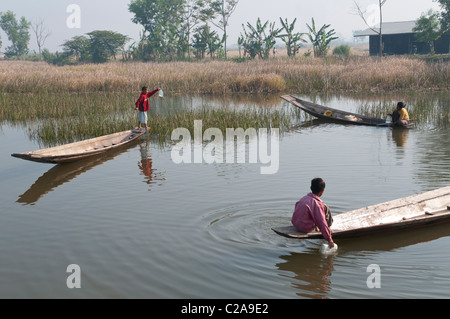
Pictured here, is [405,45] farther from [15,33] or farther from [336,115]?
[15,33]

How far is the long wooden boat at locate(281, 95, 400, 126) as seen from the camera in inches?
560

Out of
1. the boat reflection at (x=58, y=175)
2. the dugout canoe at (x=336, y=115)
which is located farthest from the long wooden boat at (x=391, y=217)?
the dugout canoe at (x=336, y=115)

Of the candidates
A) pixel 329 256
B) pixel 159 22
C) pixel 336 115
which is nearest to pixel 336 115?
pixel 336 115

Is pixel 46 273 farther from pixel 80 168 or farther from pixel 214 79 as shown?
pixel 214 79

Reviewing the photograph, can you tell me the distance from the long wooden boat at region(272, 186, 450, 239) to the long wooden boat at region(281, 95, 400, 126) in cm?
735

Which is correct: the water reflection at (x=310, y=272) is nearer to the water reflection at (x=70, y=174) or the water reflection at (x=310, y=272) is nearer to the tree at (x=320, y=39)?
the water reflection at (x=70, y=174)

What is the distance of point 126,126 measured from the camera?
535 inches

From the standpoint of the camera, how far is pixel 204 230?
6.20m

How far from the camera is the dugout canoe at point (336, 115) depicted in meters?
14.2

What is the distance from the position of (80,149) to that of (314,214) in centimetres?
665

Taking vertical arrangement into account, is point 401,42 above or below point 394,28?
below

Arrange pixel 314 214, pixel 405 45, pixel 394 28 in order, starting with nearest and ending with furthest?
pixel 314 214 < pixel 405 45 < pixel 394 28

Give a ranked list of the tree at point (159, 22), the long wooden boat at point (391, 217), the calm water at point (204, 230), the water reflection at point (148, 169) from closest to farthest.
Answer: the calm water at point (204, 230) < the long wooden boat at point (391, 217) < the water reflection at point (148, 169) < the tree at point (159, 22)

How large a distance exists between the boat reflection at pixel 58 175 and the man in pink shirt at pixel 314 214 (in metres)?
4.42
